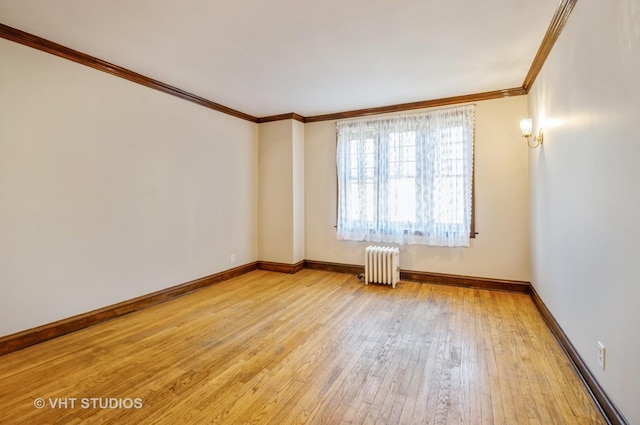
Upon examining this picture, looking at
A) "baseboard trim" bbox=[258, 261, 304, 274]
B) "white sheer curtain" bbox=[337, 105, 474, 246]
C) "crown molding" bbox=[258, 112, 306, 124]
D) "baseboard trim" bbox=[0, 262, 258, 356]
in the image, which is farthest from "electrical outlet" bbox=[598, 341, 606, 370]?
"crown molding" bbox=[258, 112, 306, 124]

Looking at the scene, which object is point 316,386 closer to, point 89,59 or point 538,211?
point 538,211

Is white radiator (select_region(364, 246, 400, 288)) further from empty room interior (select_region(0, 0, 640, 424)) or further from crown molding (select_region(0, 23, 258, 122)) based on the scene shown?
crown molding (select_region(0, 23, 258, 122))

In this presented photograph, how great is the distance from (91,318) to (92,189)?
129 centimetres

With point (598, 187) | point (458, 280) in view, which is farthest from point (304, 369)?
point (458, 280)

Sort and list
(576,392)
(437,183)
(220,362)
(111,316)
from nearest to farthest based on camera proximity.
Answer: (576,392), (220,362), (111,316), (437,183)

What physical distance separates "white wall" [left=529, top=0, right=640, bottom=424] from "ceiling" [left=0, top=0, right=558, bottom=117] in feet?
1.90

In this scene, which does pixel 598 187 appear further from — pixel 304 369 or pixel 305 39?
pixel 305 39

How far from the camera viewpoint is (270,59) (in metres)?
3.18

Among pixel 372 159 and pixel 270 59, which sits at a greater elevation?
pixel 270 59

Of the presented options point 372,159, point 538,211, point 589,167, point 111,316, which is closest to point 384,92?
point 372,159

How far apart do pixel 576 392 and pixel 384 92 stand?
361cm

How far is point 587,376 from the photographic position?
6.72 feet

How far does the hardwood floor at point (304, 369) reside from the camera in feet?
6.10

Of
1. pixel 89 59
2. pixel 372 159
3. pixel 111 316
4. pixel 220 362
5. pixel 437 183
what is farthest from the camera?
pixel 372 159
